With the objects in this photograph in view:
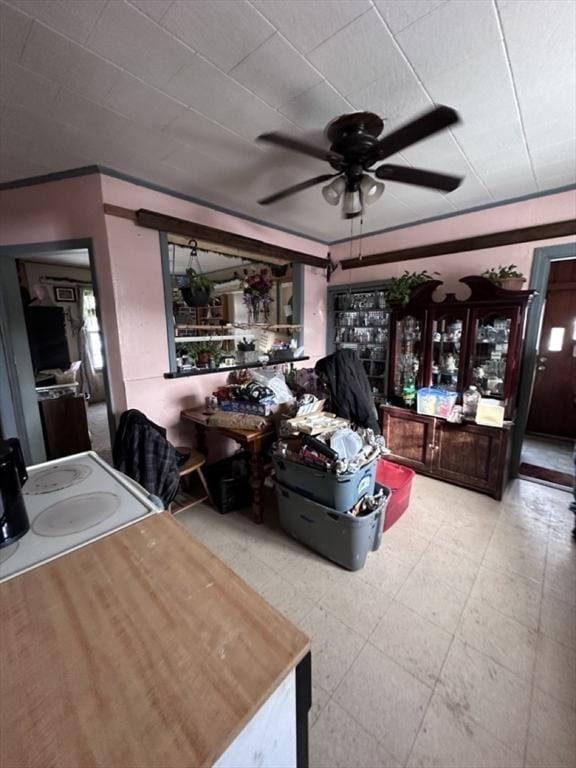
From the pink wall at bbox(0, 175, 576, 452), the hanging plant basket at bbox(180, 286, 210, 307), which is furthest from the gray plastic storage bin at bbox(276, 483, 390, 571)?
the hanging plant basket at bbox(180, 286, 210, 307)

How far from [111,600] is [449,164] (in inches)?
113

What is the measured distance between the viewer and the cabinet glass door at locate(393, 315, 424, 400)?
3209mm

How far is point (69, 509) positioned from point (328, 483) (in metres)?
1.25

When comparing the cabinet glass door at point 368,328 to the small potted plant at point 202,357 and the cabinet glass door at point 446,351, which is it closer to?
the cabinet glass door at point 446,351

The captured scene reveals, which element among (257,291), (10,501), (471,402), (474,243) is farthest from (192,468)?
(474,243)

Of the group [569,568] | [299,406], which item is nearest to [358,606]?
[299,406]

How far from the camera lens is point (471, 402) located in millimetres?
2777

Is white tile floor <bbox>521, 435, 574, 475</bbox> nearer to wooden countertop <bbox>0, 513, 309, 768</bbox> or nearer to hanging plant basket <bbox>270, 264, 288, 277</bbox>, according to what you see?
hanging plant basket <bbox>270, 264, 288, 277</bbox>

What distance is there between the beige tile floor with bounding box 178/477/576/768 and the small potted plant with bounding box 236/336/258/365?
1.54m

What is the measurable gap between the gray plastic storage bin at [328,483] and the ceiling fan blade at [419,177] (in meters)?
1.57

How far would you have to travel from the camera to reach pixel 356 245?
379 centimetres

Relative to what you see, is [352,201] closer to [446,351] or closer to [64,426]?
[446,351]

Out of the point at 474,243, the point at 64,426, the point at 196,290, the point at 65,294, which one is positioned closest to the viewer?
the point at 196,290

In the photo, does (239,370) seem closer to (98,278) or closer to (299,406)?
(299,406)
